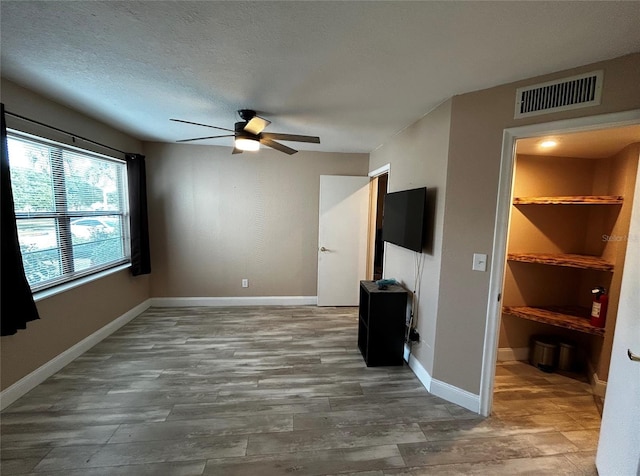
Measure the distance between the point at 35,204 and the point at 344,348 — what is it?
321 centimetres

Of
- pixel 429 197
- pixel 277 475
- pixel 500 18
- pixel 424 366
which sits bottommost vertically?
pixel 277 475

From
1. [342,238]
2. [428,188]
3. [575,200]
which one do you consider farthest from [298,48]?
[342,238]

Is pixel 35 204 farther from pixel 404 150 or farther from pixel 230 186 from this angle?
pixel 404 150

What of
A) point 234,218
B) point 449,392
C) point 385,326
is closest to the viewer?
point 449,392

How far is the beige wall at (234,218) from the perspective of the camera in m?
3.97

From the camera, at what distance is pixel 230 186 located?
4070mm

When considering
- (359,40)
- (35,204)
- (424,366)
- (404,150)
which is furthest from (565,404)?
(35,204)

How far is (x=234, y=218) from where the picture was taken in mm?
4137

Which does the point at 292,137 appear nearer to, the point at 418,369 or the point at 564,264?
the point at 418,369

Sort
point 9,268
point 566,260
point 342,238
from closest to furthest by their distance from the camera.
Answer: point 9,268 → point 566,260 → point 342,238

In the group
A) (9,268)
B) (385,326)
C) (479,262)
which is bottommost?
(385,326)

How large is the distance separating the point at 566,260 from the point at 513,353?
44.9 inches

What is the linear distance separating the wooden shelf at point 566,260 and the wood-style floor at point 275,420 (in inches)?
43.8

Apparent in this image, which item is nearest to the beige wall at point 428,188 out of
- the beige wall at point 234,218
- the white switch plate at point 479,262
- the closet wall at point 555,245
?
the white switch plate at point 479,262
